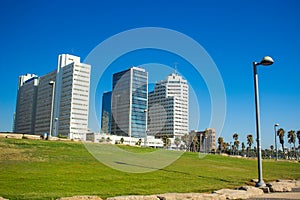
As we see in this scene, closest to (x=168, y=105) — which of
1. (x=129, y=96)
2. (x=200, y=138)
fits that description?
(x=129, y=96)

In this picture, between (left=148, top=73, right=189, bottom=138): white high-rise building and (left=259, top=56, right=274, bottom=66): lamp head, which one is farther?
(left=259, top=56, right=274, bottom=66): lamp head

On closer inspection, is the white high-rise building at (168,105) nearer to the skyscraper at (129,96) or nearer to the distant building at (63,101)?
the skyscraper at (129,96)

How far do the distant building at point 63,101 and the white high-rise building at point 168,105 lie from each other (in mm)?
129123

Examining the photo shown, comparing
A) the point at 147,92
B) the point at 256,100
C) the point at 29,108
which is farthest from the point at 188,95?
the point at 29,108

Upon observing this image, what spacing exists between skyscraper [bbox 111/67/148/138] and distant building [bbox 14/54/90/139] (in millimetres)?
127723

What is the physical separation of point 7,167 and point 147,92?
8.13 m

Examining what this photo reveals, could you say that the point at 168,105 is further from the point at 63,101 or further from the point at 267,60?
the point at 63,101

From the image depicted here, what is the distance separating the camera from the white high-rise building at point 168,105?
13.5 metres

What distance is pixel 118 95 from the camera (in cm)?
1425

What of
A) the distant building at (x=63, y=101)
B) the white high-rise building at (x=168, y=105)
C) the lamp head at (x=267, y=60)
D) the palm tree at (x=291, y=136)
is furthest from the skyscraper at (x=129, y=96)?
the distant building at (x=63, y=101)

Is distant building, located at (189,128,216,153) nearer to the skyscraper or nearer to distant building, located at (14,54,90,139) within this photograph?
the skyscraper

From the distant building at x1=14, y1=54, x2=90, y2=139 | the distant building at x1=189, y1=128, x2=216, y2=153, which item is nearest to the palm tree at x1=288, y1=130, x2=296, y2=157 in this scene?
the distant building at x1=189, y1=128, x2=216, y2=153

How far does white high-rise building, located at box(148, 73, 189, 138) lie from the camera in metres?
13.5

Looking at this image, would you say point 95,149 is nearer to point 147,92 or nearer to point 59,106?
point 147,92
